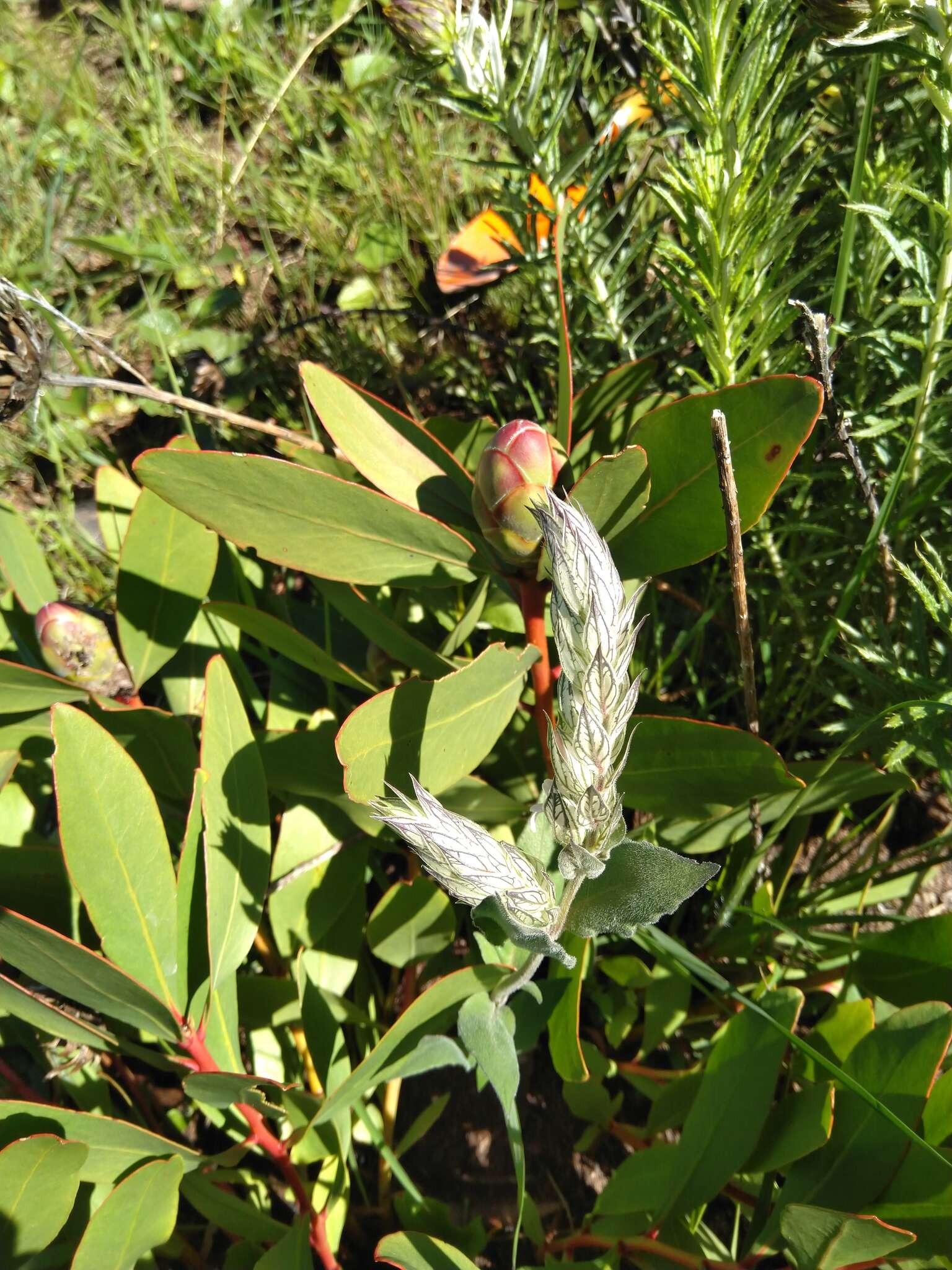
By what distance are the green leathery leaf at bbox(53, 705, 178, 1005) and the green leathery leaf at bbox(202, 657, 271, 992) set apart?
69mm

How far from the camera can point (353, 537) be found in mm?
1297

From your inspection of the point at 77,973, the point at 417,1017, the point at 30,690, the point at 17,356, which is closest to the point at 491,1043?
the point at 417,1017

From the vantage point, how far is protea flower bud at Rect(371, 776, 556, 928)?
0.82m

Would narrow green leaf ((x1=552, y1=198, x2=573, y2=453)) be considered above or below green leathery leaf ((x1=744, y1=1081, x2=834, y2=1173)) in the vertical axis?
above

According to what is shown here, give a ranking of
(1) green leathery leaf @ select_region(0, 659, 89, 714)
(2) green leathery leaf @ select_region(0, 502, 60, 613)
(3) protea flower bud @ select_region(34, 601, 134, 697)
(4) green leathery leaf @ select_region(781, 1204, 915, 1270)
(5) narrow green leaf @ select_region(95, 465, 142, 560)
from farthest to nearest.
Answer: (5) narrow green leaf @ select_region(95, 465, 142, 560) → (2) green leathery leaf @ select_region(0, 502, 60, 613) → (3) protea flower bud @ select_region(34, 601, 134, 697) → (1) green leathery leaf @ select_region(0, 659, 89, 714) → (4) green leathery leaf @ select_region(781, 1204, 915, 1270)

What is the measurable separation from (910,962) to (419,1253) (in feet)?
2.59

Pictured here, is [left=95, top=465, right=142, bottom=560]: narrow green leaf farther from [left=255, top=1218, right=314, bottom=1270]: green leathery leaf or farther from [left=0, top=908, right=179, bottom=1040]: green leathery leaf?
[left=255, top=1218, right=314, bottom=1270]: green leathery leaf

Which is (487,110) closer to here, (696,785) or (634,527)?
(634,527)

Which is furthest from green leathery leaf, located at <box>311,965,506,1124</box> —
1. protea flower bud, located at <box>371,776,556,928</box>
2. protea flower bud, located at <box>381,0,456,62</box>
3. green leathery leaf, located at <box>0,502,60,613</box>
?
protea flower bud, located at <box>381,0,456,62</box>

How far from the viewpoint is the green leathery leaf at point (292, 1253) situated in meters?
1.29

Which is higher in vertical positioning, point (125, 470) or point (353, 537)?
point (353, 537)

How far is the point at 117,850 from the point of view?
4.29ft

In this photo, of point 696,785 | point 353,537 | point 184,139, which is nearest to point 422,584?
point 353,537

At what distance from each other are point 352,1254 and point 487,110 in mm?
1848
